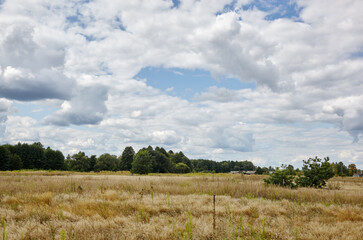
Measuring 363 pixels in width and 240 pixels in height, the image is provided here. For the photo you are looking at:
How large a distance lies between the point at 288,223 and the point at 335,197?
6132mm

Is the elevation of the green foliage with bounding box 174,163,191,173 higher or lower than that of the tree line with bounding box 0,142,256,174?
lower

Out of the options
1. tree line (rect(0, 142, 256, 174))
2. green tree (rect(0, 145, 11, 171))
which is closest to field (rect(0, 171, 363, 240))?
tree line (rect(0, 142, 256, 174))

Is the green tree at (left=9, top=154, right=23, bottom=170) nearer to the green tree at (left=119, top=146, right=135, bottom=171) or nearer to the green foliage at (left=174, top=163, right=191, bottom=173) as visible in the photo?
the green tree at (left=119, top=146, right=135, bottom=171)

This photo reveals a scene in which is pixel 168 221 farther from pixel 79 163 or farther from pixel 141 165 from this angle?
pixel 79 163

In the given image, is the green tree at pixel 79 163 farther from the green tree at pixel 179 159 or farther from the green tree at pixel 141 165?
Answer: the green tree at pixel 179 159

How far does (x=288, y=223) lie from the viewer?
6680mm

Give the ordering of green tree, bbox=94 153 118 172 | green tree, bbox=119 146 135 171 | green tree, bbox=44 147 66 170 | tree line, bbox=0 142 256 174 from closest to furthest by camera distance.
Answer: tree line, bbox=0 142 256 174 < green tree, bbox=44 147 66 170 < green tree, bbox=119 146 135 171 < green tree, bbox=94 153 118 172

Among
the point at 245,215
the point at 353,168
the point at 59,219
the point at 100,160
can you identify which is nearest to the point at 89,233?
the point at 59,219

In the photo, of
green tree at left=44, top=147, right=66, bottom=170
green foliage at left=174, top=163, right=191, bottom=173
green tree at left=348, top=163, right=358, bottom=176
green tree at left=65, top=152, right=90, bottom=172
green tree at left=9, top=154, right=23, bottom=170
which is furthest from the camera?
green tree at left=348, top=163, right=358, bottom=176

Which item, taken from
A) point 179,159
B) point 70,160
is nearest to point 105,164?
point 70,160

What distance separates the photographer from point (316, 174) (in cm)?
1725

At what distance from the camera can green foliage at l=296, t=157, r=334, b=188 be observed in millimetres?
16953

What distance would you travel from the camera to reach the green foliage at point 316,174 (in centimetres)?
1695

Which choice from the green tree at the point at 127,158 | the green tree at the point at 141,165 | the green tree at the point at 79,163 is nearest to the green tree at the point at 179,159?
the green tree at the point at 127,158
